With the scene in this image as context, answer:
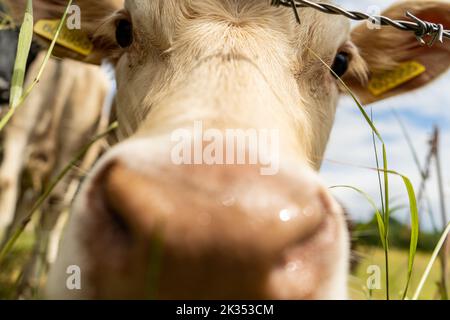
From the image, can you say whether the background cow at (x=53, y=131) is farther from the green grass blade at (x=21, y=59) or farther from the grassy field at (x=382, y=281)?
the green grass blade at (x=21, y=59)

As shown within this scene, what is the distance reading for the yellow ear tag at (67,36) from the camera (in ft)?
10.7

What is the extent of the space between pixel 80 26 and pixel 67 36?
107 mm

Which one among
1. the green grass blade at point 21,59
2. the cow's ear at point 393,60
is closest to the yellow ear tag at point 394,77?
the cow's ear at point 393,60

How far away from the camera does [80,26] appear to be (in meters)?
3.31

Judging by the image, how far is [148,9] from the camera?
2334 mm

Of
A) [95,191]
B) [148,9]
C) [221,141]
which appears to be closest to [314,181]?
[221,141]

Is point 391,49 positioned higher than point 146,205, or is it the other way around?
point 391,49

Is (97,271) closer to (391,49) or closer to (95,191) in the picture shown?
(95,191)

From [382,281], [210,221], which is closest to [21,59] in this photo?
[210,221]

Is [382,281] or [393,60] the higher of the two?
[393,60]

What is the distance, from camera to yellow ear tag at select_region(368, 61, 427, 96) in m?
3.41

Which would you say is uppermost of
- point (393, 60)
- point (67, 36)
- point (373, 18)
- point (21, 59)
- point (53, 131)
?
point (53, 131)

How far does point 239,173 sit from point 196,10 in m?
1.30

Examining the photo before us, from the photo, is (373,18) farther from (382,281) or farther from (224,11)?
(382,281)
